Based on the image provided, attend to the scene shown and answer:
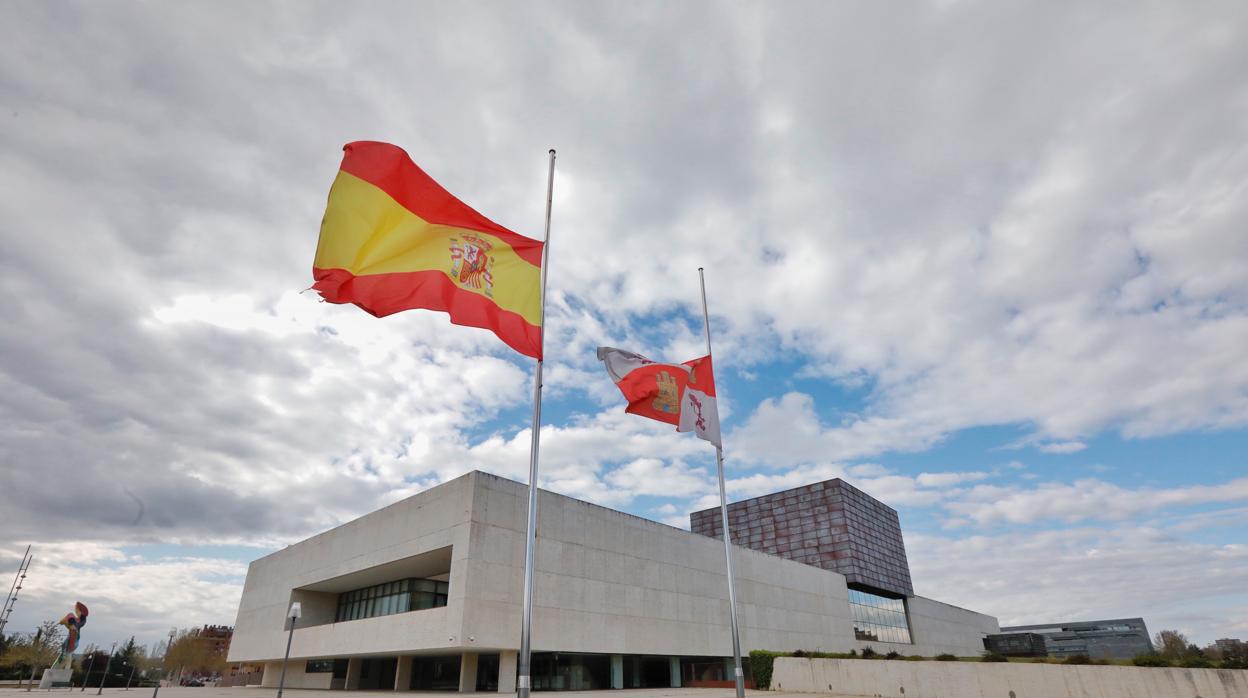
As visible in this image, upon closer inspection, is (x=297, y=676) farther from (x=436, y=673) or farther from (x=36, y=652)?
(x=36, y=652)

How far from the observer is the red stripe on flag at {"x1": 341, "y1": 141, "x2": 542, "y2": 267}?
37.0 feet

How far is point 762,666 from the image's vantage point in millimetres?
35438

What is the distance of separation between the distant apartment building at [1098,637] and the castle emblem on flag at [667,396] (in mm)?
153033

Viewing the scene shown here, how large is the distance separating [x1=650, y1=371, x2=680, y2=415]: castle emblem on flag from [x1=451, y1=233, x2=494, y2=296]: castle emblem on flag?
6.15 meters

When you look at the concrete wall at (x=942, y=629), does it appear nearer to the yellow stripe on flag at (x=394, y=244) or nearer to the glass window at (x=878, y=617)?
the glass window at (x=878, y=617)

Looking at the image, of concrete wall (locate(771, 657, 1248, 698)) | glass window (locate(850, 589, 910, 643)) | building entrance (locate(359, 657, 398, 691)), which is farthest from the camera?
glass window (locate(850, 589, 910, 643))

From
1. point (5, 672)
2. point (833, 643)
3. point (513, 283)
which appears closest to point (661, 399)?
point (513, 283)

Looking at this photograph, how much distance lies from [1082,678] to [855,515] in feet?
174

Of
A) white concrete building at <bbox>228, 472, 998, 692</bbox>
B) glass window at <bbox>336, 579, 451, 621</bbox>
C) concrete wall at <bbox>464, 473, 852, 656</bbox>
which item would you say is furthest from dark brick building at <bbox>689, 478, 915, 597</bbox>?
glass window at <bbox>336, 579, 451, 621</bbox>

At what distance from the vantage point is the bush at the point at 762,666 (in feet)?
115

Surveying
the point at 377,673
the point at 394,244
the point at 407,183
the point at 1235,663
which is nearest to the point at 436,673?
the point at 377,673

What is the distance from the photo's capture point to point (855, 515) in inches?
2864

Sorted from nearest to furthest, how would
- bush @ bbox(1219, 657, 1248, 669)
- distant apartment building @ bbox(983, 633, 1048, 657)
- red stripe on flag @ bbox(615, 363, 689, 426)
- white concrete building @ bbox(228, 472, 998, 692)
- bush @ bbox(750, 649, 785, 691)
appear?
red stripe on flag @ bbox(615, 363, 689, 426)
bush @ bbox(1219, 657, 1248, 669)
white concrete building @ bbox(228, 472, 998, 692)
bush @ bbox(750, 649, 785, 691)
distant apartment building @ bbox(983, 633, 1048, 657)

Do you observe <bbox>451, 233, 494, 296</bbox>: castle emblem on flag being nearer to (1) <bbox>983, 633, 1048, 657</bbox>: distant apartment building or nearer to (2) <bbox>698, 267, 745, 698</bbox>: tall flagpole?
(2) <bbox>698, 267, 745, 698</bbox>: tall flagpole
